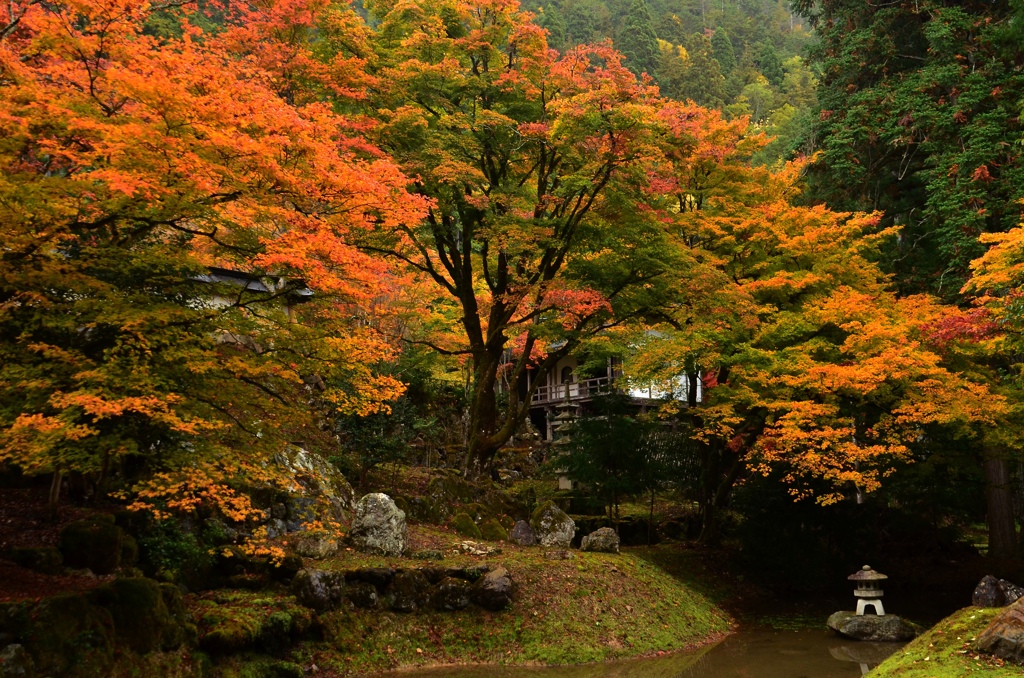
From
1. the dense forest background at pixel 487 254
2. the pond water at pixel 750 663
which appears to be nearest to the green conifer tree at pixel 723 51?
the dense forest background at pixel 487 254

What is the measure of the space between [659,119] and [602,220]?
303 centimetres

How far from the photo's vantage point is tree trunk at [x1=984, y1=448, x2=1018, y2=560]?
17.5 meters

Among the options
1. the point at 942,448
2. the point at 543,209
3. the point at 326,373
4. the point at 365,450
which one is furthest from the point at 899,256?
the point at 326,373

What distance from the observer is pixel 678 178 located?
18.7 m

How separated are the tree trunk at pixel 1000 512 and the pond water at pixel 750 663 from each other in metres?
6.90

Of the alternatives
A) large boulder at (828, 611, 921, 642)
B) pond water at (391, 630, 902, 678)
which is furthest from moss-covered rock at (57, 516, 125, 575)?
large boulder at (828, 611, 921, 642)

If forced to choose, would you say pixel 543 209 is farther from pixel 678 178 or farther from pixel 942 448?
pixel 942 448

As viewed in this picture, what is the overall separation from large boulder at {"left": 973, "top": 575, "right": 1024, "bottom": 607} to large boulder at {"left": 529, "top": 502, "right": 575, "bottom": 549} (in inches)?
314

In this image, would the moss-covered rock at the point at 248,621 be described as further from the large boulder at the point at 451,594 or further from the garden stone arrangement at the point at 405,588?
the large boulder at the point at 451,594

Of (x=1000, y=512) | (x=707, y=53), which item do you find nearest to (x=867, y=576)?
(x=1000, y=512)

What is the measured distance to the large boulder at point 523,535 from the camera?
15.8m

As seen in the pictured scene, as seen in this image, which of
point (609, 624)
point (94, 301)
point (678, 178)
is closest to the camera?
point (94, 301)

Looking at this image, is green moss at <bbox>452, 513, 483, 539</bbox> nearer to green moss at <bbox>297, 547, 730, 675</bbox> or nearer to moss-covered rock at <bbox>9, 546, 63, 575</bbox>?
green moss at <bbox>297, 547, 730, 675</bbox>

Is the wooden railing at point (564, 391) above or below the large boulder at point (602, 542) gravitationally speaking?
above
